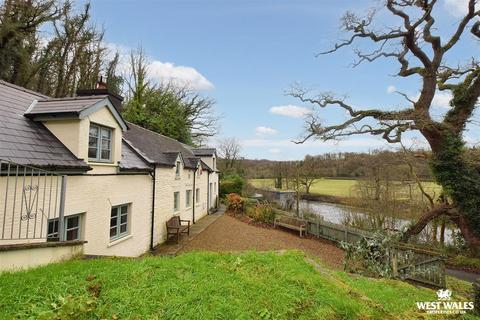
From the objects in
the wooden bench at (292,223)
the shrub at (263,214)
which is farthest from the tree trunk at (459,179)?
the shrub at (263,214)

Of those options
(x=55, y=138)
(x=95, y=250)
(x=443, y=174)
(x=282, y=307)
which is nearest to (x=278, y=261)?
(x=282, y=307)

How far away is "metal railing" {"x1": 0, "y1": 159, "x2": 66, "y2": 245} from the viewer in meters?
5.26

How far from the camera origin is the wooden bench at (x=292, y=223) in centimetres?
1840

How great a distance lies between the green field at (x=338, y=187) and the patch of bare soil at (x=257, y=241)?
6.06 metres

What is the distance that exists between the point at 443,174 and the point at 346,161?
12.3m

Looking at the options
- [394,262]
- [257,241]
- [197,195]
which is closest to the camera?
[394,262]

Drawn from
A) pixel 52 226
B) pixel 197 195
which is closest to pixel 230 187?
pixel 197 195

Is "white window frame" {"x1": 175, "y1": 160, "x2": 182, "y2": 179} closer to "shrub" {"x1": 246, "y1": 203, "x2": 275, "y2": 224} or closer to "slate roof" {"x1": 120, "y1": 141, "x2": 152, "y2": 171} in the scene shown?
"slate roof" {"x1": 120, "y1": 141, "x2": 152, "y2": 171}

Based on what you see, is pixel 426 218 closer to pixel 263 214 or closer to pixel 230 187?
pixel 263 214

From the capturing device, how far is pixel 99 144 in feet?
28.5

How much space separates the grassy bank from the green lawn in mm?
15398

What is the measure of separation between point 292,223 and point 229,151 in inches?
1010

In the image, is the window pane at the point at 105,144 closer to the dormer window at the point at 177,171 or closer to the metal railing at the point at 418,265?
the dormer window at the point at 177,171

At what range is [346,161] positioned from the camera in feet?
85.0
